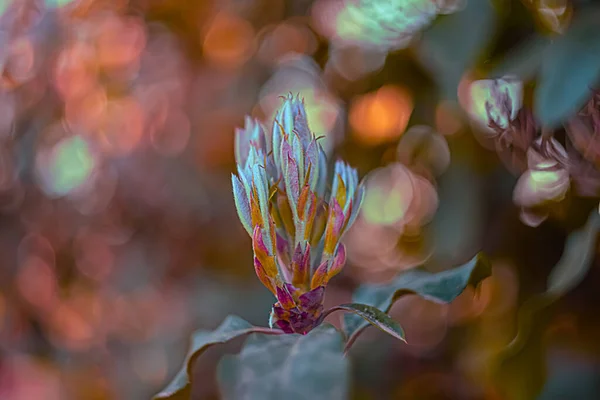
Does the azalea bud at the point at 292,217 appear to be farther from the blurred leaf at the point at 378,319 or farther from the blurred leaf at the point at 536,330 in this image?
the blurred leaf at the point at 536,330

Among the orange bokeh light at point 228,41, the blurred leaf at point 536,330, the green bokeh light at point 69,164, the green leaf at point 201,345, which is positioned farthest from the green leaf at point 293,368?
the green bokeh light at point 69,164

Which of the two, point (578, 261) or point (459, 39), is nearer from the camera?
point (578, 261)

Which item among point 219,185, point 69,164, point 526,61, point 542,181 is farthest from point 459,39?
point 69,164

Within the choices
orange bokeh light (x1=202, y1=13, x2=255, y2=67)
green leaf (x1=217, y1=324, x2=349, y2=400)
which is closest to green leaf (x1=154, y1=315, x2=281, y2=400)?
green leaf (x1=217, y1=324, x2=349, y2=400)

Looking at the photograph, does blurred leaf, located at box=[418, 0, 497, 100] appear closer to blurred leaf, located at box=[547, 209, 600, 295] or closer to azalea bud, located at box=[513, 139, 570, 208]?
azalea bud, located at box=[513, 139, 570, 208]

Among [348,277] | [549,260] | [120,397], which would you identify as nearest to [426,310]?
[348,277]

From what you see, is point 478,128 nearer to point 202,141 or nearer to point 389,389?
point 389,389

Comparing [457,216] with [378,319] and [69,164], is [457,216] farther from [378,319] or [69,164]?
[69,164]
